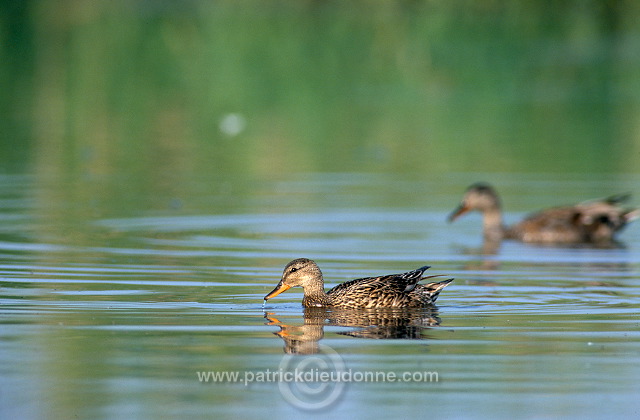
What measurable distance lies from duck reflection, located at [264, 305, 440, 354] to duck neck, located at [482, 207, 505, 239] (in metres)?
5.37

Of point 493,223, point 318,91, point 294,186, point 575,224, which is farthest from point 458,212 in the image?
point 318,91

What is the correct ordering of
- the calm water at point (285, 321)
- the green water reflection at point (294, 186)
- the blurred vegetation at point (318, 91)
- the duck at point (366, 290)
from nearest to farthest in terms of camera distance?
the calm water at point (285, 321), the green water reflection at point (294, 186), the duck at point (366, 290), the blurred vegetation at point (318, 91)

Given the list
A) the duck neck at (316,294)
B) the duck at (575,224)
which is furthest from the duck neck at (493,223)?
the duck neck at (316,294)

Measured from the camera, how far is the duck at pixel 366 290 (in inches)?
359

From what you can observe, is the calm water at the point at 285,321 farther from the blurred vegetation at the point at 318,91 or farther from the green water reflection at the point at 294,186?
the blurred vegetation at the point at 318,91

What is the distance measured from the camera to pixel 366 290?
909 cm

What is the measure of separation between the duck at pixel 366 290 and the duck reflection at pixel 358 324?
47 millimetres

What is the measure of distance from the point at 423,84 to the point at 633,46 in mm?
5770

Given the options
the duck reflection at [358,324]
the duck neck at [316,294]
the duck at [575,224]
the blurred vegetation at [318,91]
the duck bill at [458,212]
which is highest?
the blurred vegetation at [318,91]

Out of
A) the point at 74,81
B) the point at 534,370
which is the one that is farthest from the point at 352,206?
the point at 74,81

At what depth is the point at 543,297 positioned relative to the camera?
972cm

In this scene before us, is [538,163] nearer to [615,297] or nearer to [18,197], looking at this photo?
[18,197]

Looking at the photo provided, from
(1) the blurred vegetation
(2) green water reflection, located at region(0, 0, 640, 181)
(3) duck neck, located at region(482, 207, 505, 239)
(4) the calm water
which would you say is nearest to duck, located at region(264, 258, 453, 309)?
(4) the calm water

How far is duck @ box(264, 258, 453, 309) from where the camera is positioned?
29.9 ft
